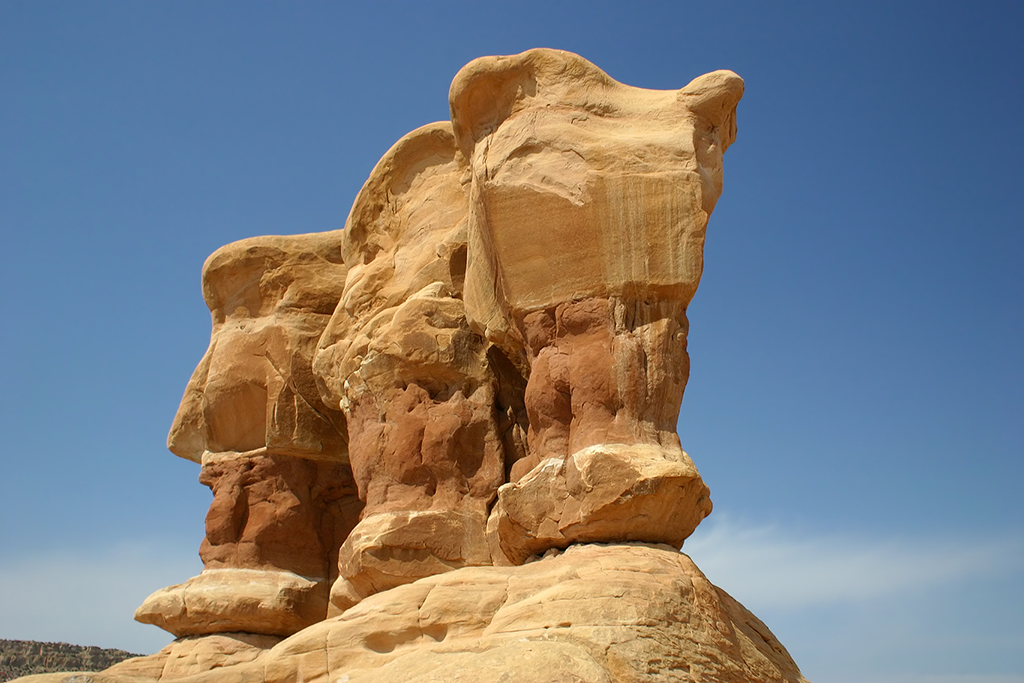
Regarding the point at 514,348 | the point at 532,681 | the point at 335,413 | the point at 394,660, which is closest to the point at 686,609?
the point at 532,681

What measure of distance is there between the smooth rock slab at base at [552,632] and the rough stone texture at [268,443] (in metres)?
2.97

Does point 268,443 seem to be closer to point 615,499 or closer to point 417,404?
point 417,404

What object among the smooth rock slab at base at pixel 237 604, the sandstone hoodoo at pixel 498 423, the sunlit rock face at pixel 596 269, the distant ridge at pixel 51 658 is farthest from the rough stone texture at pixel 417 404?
the distant ridge at pixel 51 658

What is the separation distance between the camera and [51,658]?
14.7 m

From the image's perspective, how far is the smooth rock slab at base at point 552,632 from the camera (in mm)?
4512

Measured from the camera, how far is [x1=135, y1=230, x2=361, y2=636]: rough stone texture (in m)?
9.23

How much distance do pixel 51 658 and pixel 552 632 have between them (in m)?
12.3

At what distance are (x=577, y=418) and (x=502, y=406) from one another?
1.79m

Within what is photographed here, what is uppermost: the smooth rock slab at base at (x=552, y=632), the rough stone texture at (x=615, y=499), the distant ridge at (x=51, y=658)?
the distant ridge at (x=51, y=658)

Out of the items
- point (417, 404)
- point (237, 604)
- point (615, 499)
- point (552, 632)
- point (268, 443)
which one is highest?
point (268, 443)

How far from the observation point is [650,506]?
5453mm

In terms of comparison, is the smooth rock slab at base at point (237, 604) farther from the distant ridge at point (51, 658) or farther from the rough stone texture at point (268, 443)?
the distant ridge at point (51, 658)

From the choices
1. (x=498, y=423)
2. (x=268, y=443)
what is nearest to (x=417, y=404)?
(x=498, y=423)

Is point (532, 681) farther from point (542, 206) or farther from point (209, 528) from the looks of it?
point (209, 528)
